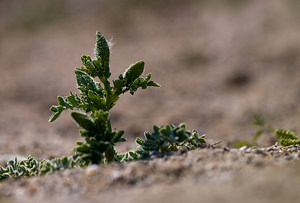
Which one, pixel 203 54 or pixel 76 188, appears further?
pixel 203 54

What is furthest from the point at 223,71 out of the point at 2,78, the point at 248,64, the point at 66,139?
the point at 2,78

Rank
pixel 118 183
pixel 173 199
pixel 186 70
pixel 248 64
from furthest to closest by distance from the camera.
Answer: pixel 186 70 < pixel 248 64 < pixel 118 183 < pixel 173 199

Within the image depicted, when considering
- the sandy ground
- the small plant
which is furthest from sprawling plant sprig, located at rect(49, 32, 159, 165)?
the sandy ground

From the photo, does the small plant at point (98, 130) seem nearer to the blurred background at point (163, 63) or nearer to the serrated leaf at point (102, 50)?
the serrated leaf at point (102, 50)

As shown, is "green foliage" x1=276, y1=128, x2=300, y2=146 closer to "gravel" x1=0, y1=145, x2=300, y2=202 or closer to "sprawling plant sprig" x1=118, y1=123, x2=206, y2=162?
"gravel" x1=0, y1=145, x2=300, y2=202

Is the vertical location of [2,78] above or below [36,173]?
above

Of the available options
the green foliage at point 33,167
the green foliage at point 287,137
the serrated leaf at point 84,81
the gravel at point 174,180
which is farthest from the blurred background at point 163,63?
the gravel at point 174,180

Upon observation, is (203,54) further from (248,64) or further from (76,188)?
(76,188)
